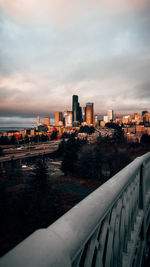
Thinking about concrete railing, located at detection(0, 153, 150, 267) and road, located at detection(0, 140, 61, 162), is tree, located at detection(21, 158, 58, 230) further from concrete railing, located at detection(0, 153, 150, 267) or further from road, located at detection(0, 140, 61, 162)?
road, located at detection(0, 140, 61, 162)

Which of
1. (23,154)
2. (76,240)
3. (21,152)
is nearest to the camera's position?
(76,240)

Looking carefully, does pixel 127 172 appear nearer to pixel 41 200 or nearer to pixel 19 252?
pixel 19 252

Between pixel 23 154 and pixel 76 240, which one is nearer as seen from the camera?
pixel 76 240

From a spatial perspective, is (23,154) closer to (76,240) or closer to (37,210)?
(37,210)

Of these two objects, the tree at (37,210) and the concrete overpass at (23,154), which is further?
the concrete overpass at (23,154)

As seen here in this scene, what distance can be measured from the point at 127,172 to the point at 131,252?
961 millimetres

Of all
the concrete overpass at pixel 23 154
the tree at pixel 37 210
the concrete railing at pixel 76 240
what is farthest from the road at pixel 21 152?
the concrete railing at pixel 76 240

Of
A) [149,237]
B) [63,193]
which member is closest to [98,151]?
[63,193]

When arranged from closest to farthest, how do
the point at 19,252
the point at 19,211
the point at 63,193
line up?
the point at 19,252 < the point at 19,211 < the point at 63,193

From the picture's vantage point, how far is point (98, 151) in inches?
1088

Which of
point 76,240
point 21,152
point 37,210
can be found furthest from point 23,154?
point 76,240

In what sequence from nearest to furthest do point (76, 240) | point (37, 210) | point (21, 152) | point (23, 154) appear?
point (76, 240), point (37, 210), point (23, 154), point (21, 152)

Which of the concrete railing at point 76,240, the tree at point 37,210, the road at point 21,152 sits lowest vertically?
the road at point 21,152

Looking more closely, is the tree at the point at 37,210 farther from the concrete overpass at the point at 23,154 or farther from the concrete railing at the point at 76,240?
the concrete overpass at the point at 23,154
